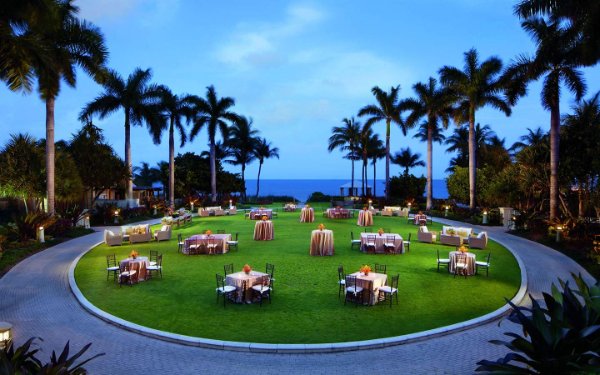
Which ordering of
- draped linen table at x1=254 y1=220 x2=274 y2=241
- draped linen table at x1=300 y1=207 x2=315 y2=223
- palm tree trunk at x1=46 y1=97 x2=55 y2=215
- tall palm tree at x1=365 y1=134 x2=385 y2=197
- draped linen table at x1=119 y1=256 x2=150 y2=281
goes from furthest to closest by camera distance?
tall palm tree at x1=365 y1=134 x2=385 y2=197, draped linen table at x1=300 y1=207 x2=315 y2=223, palm tree trunk at x1=46 y1=97 x2=55 y2=215, draped linen table at x1=254 y1=220 x2=274 y2=241, draped linen table at x1=119 y1=256 x2=150 y2=281

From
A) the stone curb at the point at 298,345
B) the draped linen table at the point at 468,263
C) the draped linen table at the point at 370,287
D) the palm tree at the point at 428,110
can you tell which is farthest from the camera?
the palm tree at the point at 428,110

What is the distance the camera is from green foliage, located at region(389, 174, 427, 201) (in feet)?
176

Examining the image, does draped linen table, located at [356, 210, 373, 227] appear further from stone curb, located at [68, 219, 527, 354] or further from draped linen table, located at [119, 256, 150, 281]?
stone curb, located at [68, 219, 527, 354]

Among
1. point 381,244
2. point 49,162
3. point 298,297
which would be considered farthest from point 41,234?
point 381,244

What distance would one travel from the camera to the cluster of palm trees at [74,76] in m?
17.6

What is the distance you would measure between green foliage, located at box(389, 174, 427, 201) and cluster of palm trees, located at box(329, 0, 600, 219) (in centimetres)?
388

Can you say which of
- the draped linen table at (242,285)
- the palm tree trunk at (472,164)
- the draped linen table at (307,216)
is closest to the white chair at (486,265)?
the draped linen table at (242,285)

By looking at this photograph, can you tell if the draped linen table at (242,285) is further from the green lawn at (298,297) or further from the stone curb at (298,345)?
the stone curb at (298,345)

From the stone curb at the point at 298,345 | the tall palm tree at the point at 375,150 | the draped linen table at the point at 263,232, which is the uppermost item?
the tall palm tree at the point at 375,150

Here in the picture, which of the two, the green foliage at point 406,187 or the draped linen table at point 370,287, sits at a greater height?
the green foliage at point 406,187

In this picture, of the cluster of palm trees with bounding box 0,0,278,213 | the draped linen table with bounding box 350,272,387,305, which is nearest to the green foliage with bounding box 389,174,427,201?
the cluster of palm trees with bounding box 0,0,278,213

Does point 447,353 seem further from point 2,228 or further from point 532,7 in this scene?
point 2,228

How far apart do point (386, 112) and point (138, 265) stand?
1559 inches

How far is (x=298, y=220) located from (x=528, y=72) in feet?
63.3
